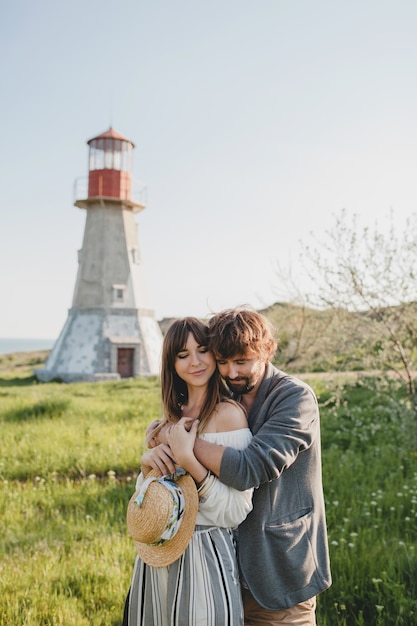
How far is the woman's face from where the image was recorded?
8.59 feet

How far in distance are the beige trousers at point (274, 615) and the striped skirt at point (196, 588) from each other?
20 centimetres

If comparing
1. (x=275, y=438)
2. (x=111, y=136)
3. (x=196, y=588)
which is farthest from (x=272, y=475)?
(x=111, y=136)

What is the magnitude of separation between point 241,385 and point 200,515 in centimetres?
58

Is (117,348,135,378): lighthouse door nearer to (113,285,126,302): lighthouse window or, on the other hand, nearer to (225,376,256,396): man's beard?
(113,285,126,302): lighthouse window

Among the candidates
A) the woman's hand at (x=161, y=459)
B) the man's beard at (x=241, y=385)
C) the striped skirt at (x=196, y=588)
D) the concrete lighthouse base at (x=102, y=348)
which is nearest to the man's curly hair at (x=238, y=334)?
the man's beard at (x=241, y=385)

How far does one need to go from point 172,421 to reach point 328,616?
207cm

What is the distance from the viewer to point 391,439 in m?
8.52

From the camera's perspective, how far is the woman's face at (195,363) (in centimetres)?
262

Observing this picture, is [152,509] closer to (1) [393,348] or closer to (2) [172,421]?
(2) [172,421]

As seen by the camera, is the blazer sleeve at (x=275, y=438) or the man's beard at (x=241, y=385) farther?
the man's beard at (x=241, y=385)

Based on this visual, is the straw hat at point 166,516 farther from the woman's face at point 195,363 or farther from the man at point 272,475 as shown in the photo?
the woman's face at point 195,363

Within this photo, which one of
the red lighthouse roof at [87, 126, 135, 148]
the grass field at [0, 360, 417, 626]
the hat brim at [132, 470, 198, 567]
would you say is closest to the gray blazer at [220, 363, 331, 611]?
the hat brim at [132, 470, 198, 567]

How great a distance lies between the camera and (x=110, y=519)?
18.7ft

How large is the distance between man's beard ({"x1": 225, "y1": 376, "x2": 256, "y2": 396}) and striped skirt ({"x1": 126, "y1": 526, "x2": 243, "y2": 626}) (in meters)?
0.59
